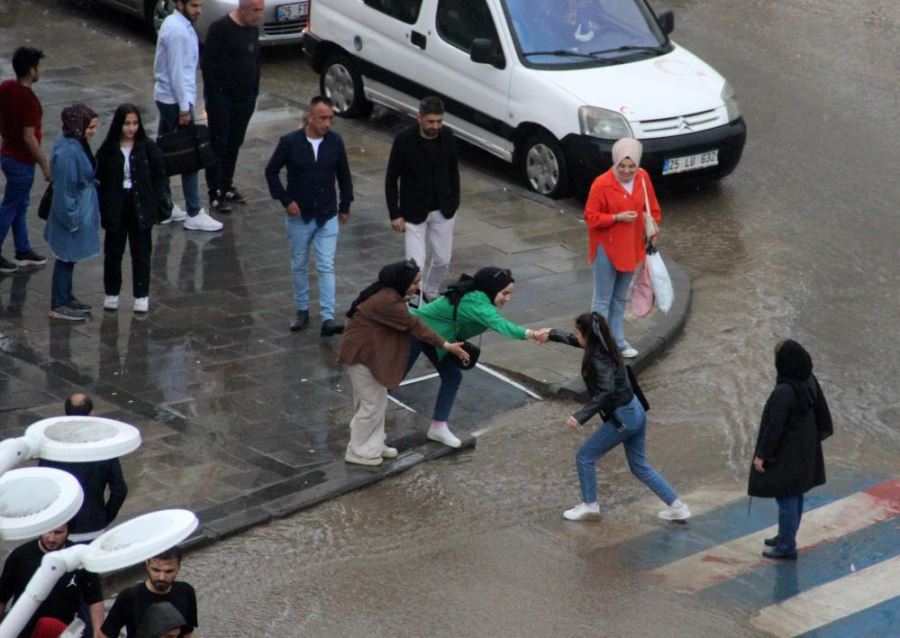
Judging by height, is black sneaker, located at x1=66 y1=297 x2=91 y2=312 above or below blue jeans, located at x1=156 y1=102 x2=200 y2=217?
below

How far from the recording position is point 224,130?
1352 cm

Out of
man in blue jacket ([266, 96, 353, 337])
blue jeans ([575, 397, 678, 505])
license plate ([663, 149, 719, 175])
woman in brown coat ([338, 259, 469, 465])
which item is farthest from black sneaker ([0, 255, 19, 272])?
license plate ([663, 149, 719, 175])

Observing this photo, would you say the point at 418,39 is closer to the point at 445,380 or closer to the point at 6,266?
the point at 6,266

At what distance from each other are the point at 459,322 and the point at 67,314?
10.9 feet

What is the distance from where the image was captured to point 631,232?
10867 millimetres

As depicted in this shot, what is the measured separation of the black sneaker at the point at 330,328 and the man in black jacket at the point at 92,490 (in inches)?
155

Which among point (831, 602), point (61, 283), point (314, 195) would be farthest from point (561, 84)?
point (831, 602)

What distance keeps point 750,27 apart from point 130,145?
10.2 meters

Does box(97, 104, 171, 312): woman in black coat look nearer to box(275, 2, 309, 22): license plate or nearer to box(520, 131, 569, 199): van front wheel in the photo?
box(520, 131, 569, 199): van front wheel

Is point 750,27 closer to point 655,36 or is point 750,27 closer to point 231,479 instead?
point 655,36

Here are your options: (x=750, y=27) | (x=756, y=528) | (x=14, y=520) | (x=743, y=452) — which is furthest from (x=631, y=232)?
(x=750, y=27)

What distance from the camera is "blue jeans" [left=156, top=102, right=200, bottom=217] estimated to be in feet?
42.8

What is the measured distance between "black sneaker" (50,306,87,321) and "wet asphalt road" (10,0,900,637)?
314cm

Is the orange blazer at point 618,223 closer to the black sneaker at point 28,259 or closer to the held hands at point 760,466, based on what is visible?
the held hands at point 760,466
